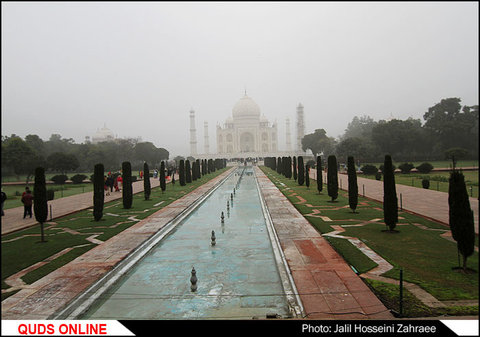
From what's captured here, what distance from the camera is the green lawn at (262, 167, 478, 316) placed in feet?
14.0

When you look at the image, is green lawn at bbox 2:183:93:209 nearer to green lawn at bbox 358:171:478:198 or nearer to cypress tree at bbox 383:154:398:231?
cypress tree at bbox 383:154:398:231

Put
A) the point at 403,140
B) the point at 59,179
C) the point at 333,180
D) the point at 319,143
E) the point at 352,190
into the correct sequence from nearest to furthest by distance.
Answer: the point at 352,190 < the point at 333,180 < the point at 59,179 < the point at 403,140 < the point at 319,143

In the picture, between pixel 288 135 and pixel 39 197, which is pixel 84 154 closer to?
pixel 39 197

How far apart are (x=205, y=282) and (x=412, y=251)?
11.6 feet

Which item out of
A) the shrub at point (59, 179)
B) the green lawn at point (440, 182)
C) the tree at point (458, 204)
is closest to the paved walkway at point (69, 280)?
the tree at point (458, 204)

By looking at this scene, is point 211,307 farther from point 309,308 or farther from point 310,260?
point 310,260

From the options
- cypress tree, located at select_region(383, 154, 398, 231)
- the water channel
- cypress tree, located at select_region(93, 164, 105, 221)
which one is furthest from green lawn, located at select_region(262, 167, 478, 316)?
cypress tree, located at select_region(93, 164, 105, 221)

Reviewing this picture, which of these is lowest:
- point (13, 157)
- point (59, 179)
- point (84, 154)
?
point (59, 179)

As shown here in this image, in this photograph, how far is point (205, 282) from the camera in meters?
5.01

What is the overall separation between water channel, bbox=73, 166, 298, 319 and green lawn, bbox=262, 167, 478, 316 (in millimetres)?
1291

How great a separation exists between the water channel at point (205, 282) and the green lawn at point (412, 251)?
4.24ft

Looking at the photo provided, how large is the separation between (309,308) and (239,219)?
20.6ft

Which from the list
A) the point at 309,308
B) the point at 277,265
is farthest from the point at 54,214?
the point at 309,308

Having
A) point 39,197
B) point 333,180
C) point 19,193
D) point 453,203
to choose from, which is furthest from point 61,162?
point 453,203
